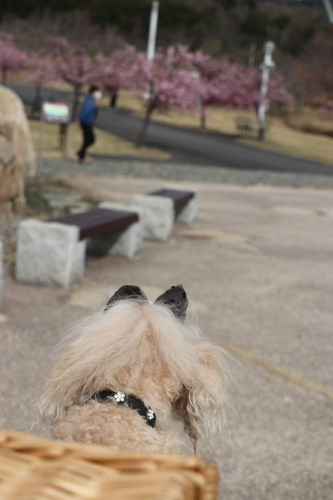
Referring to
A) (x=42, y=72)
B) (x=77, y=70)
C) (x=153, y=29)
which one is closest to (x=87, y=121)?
(x=77, y=70)

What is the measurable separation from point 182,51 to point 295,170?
9.68 meters

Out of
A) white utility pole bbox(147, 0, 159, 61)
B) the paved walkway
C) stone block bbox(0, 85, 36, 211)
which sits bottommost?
the paved walkway

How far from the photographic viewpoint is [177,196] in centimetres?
994

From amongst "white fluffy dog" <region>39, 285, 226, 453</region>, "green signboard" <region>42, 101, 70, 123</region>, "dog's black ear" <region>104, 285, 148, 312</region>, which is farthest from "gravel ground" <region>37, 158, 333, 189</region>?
"white fluffy dog" <region>39, 285, 226, 453</region>

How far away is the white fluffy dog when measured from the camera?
168 cm

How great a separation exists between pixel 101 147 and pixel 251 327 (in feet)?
58.2

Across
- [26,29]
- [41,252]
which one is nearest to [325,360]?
[41,252]

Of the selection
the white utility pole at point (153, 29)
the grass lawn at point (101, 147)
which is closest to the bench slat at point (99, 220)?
the grass lawn at point (101, 147)

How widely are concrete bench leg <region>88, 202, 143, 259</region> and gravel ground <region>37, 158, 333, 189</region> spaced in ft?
23.2

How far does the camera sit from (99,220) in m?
7.31

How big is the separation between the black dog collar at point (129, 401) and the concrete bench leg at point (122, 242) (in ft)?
20.8

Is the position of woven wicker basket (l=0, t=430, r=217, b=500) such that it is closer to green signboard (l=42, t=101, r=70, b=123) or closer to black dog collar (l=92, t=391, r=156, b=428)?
black dog collar (l=92, t=391, r=156, b=428)

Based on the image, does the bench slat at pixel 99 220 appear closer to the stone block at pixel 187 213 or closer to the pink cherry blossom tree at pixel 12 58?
the stone block at pixel 187 213

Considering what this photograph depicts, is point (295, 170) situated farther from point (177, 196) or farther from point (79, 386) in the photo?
point (79, 386)
